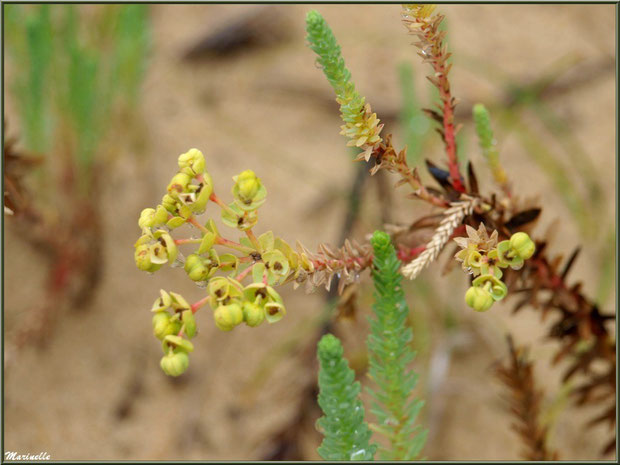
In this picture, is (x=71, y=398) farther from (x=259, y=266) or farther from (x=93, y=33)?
(x=259, y=266)

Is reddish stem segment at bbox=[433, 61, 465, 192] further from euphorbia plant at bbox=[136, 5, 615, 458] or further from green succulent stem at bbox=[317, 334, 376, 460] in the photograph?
green succulent stem at bbox=[317, 334, 376, 460]

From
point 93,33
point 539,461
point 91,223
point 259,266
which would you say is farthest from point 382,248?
point 93,33

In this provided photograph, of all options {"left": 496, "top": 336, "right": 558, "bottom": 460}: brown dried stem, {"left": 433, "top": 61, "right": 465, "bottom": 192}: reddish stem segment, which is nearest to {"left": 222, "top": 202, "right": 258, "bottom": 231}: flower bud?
{"left": 433, "top": 61, "right": 465, "bottom": 192}: reddish stem segment

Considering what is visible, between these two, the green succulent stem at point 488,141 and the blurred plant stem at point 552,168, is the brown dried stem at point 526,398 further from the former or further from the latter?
the blurred plant stem at point 552,168

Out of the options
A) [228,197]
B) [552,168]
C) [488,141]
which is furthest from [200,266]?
[552,168]

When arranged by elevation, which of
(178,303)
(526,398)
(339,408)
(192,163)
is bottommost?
(526,398)

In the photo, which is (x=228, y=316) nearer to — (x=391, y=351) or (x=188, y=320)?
(x=188, y=320)

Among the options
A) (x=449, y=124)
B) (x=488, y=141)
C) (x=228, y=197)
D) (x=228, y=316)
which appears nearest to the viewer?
(x=228, y=316)

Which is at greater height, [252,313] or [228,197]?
[252,313]
